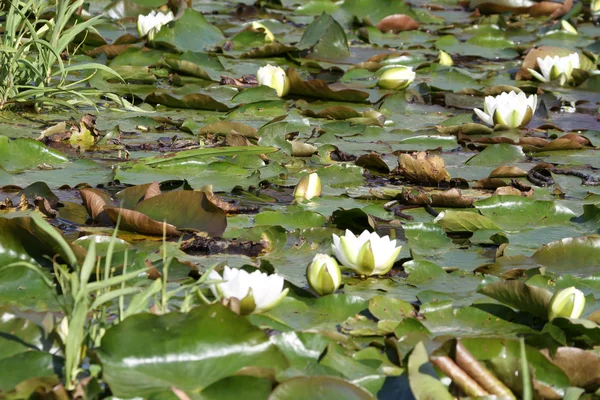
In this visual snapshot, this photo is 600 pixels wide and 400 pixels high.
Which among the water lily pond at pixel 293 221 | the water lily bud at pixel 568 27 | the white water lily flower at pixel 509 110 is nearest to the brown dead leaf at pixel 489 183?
the water lily pond at pixel 293 221

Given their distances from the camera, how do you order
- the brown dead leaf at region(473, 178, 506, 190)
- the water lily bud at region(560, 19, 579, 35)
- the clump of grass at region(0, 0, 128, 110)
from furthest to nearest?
1. the water lily bud at region(560, 19, 579, 35)
2. the clump of grass at region(0, 0, 128, 110)
3. the brown dead leaf at region(473, 178, 506, 190)

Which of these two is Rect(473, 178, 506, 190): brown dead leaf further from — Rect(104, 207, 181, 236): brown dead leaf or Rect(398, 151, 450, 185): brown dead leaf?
Rect(104, 207, 181, 236): brown dead leaf

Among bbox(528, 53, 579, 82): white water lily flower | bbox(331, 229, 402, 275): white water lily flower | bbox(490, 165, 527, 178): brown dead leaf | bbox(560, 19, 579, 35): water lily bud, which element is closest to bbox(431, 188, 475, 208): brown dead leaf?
bbox(490, 165, 527, 178): brown dead leaf

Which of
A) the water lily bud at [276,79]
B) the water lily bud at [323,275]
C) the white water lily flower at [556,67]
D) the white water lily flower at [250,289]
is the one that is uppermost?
the white water lily flower at [250,289]

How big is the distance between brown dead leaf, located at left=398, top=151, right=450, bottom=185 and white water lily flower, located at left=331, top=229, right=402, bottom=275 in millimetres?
918

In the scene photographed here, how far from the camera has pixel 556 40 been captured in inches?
243

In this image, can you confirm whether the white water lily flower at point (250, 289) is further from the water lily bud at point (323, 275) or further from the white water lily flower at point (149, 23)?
the white water lily flower at point (149, 23)

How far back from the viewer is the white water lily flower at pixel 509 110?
3.92 meters

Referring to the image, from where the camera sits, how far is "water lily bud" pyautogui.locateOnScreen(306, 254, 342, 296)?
211 cm

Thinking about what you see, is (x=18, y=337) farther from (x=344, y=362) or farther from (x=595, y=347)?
(x=595, y=347)

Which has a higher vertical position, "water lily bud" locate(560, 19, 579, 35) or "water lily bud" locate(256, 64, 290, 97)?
"water lily bud" locate(256, 64, 290, 97)

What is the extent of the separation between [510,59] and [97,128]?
301 cm

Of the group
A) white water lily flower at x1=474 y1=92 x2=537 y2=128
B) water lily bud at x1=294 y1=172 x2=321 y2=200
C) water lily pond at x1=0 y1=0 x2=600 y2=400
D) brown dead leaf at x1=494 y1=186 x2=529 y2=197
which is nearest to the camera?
water lily pond at x1=0 y1=0 x2=600 y2=400

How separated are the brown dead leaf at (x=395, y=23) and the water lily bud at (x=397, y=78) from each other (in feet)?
6.12
